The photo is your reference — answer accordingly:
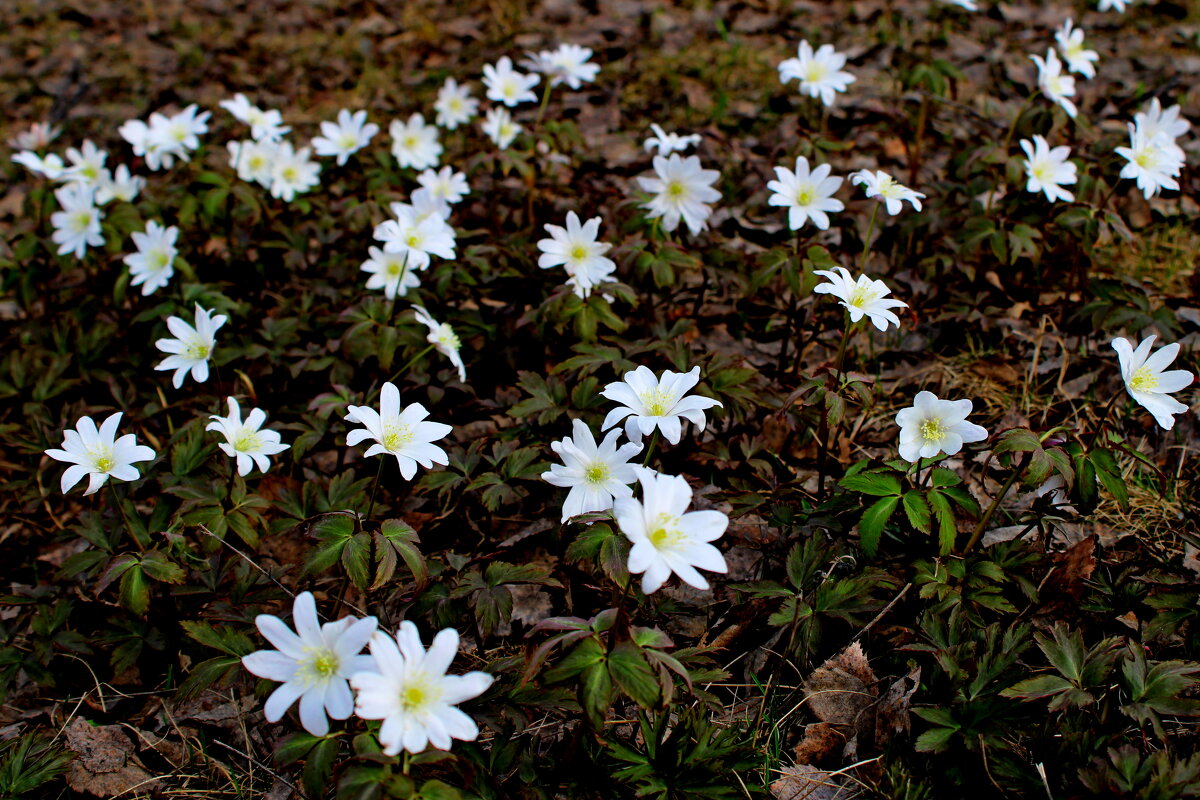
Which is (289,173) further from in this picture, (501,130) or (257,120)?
(501,130)

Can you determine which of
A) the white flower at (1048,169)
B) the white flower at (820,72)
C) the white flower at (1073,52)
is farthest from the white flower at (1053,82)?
the white flower at (820,72)

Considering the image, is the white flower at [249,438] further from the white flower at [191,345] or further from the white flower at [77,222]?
the white flower at [77,222]

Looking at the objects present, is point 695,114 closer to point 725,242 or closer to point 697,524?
point 725,242

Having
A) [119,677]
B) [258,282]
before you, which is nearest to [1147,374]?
[119,677]

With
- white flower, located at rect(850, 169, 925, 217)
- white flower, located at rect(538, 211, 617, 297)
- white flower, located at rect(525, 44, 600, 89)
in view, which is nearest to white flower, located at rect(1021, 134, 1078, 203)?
white flower, located at rect(850, 169, 925, 217)

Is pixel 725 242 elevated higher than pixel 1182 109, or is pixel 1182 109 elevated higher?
pixel 1182 109
